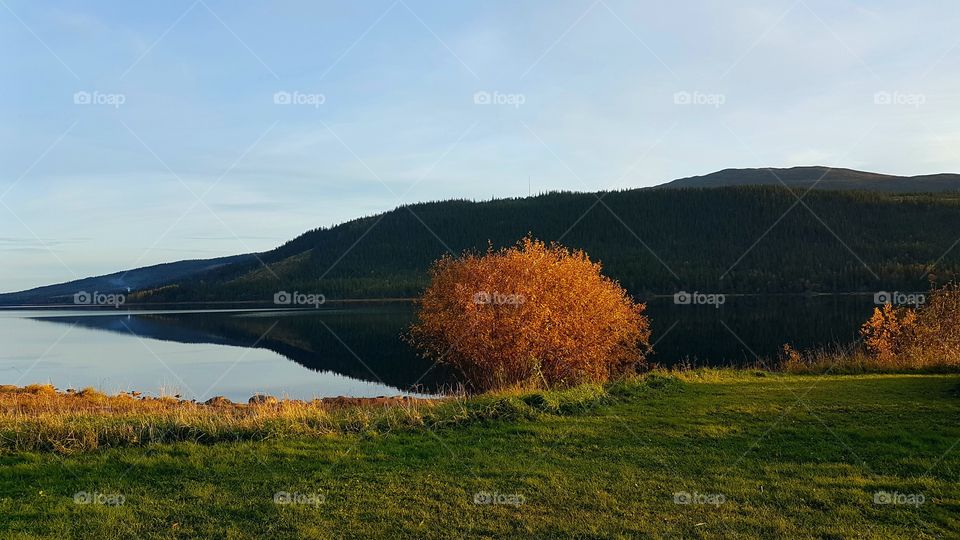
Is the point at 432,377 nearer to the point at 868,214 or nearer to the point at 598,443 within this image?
the point at 598,443

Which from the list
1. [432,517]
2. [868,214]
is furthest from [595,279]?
[868,214]

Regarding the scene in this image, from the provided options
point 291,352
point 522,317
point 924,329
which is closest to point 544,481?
point 522,317

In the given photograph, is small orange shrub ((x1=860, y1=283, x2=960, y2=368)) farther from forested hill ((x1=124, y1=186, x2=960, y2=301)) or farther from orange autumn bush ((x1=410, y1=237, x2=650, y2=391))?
forested hill ((x1=124, y1=186, x2=960, y2=301))

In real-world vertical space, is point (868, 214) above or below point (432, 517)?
above

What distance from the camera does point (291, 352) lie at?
2440 inches

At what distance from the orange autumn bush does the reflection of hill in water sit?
7.84 m

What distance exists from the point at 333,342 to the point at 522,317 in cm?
4405

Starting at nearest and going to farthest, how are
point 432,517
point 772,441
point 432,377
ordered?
point 432,517, point 772,441, point 432,377

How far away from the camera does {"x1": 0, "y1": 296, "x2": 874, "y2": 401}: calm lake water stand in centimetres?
4075

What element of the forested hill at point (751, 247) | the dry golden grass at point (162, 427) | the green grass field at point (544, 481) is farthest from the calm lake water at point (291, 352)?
the forested hill at point (751, 247)

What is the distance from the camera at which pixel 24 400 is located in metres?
22.9

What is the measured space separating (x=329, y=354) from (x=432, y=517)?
52416 mm

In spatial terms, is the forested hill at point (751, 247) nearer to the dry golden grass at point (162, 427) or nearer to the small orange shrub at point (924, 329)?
the small orange shrub at point (924, 329)

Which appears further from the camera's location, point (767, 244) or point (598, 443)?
point (767, 244)
